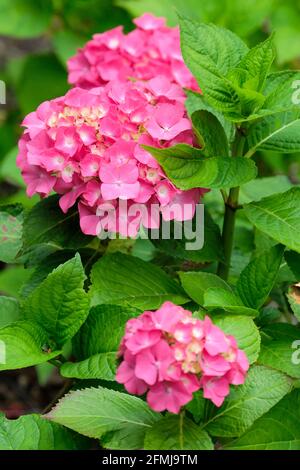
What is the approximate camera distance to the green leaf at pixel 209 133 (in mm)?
1485

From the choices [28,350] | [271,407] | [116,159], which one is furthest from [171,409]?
[116,159]

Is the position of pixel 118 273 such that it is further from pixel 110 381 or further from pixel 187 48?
pixel 187 48

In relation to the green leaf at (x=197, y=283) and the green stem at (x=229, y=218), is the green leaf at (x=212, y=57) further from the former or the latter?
the green leaf at (x=197, y=283)

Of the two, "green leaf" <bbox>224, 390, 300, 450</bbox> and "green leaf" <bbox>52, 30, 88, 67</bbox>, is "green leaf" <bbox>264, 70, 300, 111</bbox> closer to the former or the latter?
"green leaf" <bbox>224, 390, 300, 450</bbox>

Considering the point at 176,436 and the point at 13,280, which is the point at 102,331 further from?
the point at 13,280

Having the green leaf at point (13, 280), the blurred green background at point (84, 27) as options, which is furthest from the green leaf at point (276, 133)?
the blurred green background at point (84, 27)

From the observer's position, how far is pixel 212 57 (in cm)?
153

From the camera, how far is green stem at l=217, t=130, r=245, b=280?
1.56 meters

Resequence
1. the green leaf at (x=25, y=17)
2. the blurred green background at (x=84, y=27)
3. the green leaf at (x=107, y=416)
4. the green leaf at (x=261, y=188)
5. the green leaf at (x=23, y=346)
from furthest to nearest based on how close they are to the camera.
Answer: the green leaf at (x=25, y=17)
the blurred green background at (x=84, y=27)
the green leaf at (x=261, y=188)
the green leaf at (x=23, y=346)
the green leaf at (x=107, y=416)

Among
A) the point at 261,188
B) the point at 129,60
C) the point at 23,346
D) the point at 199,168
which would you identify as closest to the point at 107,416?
the point at 23,346

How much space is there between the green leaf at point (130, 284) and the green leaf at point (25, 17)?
1376 mm

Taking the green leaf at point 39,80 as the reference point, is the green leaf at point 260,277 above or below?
below

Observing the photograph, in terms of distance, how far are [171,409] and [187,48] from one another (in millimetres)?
658

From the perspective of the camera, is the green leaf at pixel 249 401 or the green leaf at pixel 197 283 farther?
the green leaf at pixel 197 283
